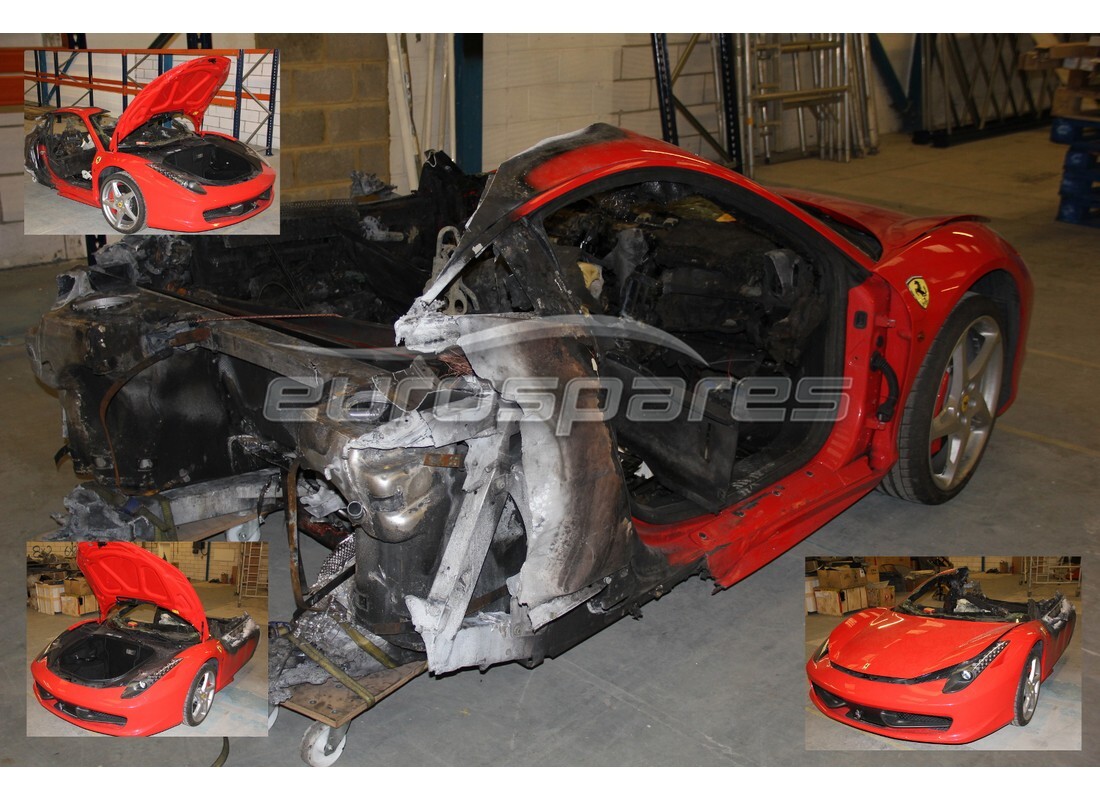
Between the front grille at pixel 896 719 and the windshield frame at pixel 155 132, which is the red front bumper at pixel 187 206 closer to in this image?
the windshield frame at pixel 155 132

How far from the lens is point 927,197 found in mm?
9234

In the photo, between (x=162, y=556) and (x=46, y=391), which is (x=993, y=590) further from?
(x=46, y=391)

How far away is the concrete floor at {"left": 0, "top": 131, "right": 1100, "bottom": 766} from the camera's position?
9.52ft

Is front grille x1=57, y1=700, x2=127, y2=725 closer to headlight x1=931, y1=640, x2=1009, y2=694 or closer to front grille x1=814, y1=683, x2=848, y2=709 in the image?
front grille x1=814, y1=683, x2=848, y2=709

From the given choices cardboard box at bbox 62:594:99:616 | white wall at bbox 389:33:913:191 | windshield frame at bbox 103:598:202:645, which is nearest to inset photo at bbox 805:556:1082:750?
windshield frame at bbox 103:598:202:645

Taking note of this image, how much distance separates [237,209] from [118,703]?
176 cm

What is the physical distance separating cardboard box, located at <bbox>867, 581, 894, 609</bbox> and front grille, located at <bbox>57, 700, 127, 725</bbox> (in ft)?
6.37

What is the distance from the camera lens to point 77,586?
298 centimetres

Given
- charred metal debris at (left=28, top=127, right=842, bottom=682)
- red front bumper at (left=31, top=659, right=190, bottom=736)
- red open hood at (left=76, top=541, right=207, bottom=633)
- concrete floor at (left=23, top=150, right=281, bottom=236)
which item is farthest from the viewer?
concrete floor at (left=23, top=150, right=281, bottom=236)

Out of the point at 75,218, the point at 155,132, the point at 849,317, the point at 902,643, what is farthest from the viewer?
the point at 75,218

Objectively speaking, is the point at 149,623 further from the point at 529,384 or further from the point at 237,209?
the point at 237,209

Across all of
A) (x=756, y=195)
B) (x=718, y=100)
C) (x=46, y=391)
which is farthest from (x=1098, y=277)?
(x=46, y=391)

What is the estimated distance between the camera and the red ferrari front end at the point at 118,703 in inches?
110

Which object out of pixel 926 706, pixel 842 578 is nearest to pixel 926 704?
pixel 926 706
